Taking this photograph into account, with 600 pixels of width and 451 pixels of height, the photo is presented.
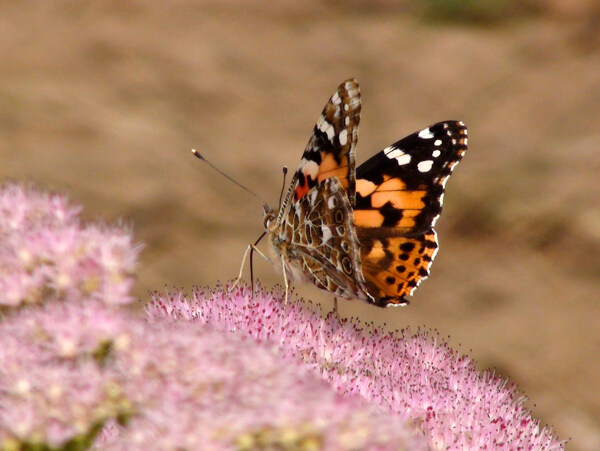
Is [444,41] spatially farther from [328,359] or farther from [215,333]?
[215,333]

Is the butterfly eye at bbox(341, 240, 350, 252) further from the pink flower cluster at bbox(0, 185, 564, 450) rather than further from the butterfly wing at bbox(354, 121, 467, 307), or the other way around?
the pink flower cluster at bbox(0, 185, 564, 450)

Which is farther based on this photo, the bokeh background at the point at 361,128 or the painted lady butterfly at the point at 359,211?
the bokeh background at the point at 361,128

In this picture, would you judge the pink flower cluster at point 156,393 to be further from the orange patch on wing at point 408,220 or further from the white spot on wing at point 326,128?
the orange patch on wing at point 408,220

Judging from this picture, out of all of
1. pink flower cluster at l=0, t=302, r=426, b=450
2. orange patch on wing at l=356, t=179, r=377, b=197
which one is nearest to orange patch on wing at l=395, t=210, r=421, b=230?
orange patch on wing at l=356, t=179, r=377, b=197

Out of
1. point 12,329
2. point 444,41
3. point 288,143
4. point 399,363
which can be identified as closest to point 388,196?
point 399,363

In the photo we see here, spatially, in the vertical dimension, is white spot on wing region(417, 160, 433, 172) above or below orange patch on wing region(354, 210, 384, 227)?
above

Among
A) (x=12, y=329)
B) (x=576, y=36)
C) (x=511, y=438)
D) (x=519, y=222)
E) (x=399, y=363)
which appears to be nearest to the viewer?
(x=12, y=329)

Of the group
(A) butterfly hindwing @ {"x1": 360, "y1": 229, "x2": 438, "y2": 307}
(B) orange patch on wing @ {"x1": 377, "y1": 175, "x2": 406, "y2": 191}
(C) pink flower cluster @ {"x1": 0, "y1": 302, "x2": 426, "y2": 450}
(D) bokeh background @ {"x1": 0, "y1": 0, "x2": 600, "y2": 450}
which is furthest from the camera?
(D) bokeh background @ {"x1": 0, "y1": 0, "x2": 600, "y2": 450}

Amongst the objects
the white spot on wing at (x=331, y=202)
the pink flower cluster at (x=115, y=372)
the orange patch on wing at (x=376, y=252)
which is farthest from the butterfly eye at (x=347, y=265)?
the pink flower cluster at (x=115, y=372)
